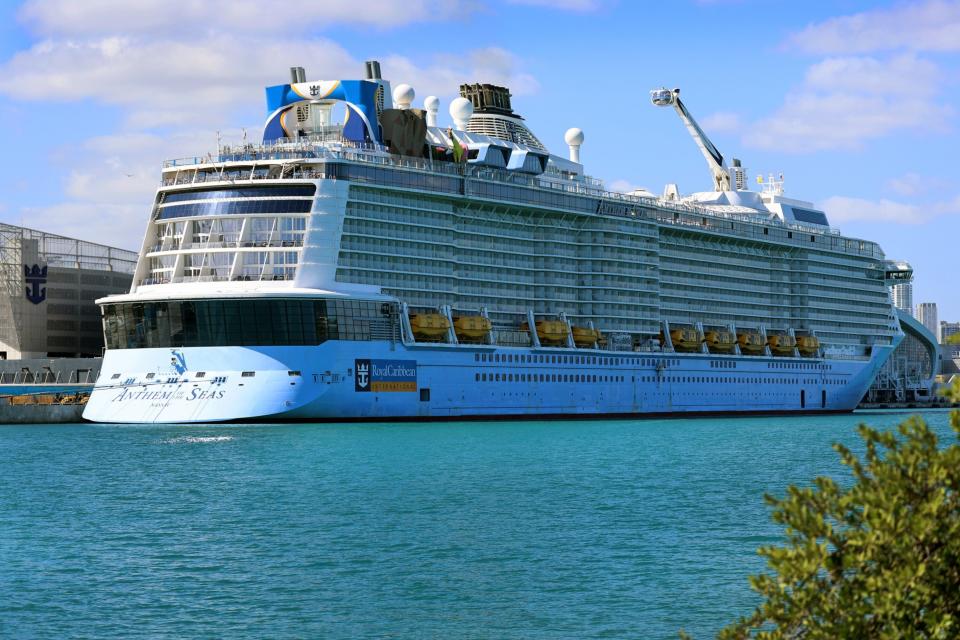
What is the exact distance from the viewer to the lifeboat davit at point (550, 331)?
299 feet

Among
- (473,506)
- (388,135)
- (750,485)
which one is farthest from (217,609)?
(388,135)

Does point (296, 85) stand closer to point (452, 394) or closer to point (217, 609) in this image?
point (452, 394)

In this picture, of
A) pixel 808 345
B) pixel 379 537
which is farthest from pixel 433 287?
pixel 379 537

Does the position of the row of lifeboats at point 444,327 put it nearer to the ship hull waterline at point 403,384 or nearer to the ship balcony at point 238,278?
the ship hull waterline at point 403,384

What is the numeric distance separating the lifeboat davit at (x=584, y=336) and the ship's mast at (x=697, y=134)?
1400 inches

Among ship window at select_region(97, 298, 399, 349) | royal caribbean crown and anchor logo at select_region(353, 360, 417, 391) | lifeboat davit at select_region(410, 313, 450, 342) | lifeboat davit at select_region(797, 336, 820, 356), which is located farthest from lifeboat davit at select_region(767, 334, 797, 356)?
ship window at select_region(97, 298, 399, 349)

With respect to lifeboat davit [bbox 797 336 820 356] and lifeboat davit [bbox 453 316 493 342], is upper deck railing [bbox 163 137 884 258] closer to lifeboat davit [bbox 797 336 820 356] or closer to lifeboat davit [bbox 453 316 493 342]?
lifeboat davit [bbox 453 316 493 342]

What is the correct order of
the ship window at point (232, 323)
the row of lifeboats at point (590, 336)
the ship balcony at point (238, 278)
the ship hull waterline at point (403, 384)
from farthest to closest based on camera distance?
the row of lifeboats at point (590, 336) < the ship balcony at point (238, 278) < the ship window at point (232, 323) < the ship hull waterline at point (403, 384)

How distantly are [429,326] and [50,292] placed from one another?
192ft

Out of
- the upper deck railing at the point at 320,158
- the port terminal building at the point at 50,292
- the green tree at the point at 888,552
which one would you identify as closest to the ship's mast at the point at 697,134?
the upper deck railing at the point at 320,158

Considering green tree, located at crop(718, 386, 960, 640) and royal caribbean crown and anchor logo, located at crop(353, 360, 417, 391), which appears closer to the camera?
green tree, located at crop(718, 386, 960, 640)

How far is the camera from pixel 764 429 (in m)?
86.5

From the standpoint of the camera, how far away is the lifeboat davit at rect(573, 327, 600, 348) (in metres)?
94.2

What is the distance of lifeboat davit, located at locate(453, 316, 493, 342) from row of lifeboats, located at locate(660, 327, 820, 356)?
23708mm
